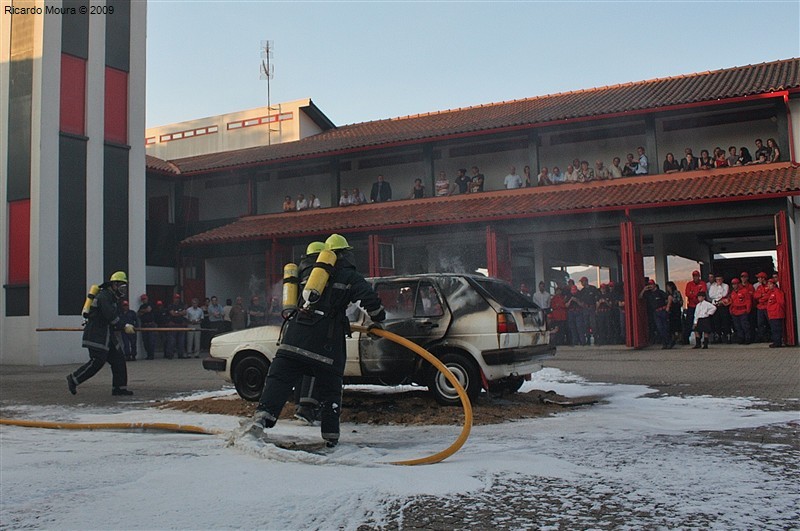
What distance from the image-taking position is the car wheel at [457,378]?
732 centimetres

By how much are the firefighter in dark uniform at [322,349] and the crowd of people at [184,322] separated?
39.8ft

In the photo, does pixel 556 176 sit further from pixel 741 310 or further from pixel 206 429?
pixel 206 429

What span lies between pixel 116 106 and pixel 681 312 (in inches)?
601

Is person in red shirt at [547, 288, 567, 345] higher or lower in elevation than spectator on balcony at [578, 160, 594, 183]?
lower

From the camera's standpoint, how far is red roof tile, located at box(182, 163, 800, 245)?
16219 millimetres

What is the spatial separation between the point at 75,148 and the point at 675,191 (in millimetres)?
14752

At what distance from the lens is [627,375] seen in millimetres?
10617

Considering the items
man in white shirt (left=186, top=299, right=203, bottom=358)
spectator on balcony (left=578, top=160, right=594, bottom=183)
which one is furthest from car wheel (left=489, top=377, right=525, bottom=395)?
spectator on balcony (left=578, top=160, right=594, bottom=183)

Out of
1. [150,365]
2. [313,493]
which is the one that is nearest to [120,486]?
[313,493]

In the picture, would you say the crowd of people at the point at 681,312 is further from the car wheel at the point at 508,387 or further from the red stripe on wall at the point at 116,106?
the red stripe on wall at the point at 116,106

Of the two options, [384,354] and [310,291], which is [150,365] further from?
[310,291]

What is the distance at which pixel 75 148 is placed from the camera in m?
17.4

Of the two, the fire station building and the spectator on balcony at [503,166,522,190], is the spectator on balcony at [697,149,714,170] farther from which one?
the spectator on balcony at [503,166,522,190]

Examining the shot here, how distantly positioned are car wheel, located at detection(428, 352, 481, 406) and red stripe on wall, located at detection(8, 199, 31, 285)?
13110mm
